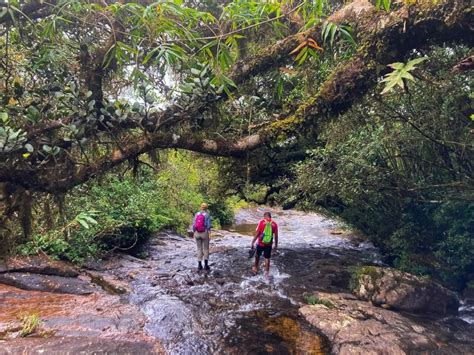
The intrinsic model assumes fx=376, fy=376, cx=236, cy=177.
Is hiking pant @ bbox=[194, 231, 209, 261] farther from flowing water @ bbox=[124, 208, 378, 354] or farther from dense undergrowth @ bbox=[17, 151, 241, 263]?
dense undergrowth @ bbox=[17, 151, 241, 263]

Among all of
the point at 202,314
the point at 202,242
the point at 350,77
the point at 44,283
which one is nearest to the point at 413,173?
the point at 202,242

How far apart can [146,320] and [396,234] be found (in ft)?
28.3

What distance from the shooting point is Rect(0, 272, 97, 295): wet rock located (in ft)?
29.9

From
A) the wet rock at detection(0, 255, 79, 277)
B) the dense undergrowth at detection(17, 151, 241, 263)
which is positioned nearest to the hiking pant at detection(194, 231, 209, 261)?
the dense undergrowth at detection(17, 151, 241, 263)

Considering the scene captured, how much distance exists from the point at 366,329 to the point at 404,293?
2.44m

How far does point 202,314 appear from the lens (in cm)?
851

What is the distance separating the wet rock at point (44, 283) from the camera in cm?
910

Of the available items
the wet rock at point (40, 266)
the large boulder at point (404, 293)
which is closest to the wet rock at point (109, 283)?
the wet rock at point (40, 266)

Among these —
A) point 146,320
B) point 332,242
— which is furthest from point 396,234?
point 146,320

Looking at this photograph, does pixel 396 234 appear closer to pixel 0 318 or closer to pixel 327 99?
pixel 327 99

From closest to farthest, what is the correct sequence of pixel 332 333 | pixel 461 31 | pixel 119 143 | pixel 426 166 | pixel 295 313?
pixel 461 31, pixel 119 143, pixel 332 333, pixel 295 313, pixel 426 166

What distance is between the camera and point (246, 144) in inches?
171

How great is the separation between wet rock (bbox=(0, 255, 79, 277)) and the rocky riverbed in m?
0.03

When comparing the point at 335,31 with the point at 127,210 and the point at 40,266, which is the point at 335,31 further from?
the point at 127,210
